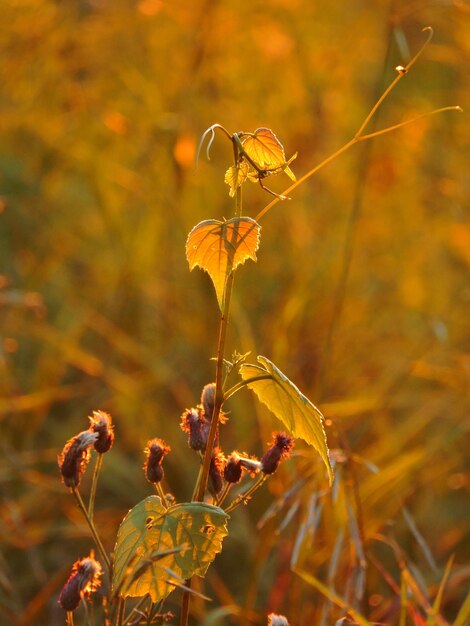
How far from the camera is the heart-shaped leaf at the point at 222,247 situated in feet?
2.61

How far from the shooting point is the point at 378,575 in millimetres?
1827

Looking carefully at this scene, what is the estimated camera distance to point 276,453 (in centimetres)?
92

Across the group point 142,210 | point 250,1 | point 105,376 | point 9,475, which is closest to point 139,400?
point 105,376

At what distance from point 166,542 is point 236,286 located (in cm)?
174

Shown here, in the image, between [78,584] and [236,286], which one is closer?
[78,584]

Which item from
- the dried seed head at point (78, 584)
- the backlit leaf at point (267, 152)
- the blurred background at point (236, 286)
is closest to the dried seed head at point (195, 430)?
the dried seed head at point (78, 584)

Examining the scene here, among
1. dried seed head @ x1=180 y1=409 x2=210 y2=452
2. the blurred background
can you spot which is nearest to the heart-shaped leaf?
dried seed head @ x1=180 y1=409 x2=210 y2=452

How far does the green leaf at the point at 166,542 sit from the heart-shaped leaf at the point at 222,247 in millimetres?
201

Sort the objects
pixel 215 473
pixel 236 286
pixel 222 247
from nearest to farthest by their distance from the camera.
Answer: pixel 222 247, pixel 215 473, pixel 236 286

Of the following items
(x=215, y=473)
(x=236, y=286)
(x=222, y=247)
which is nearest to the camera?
(x=222, y=247)

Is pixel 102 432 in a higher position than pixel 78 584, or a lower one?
higher

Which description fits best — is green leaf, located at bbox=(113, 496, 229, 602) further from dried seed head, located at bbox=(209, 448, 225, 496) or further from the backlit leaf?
the backlit leaf

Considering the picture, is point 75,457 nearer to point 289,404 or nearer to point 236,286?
point 289,404

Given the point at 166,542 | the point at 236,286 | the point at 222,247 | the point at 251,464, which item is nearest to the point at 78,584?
the point at 166,542
